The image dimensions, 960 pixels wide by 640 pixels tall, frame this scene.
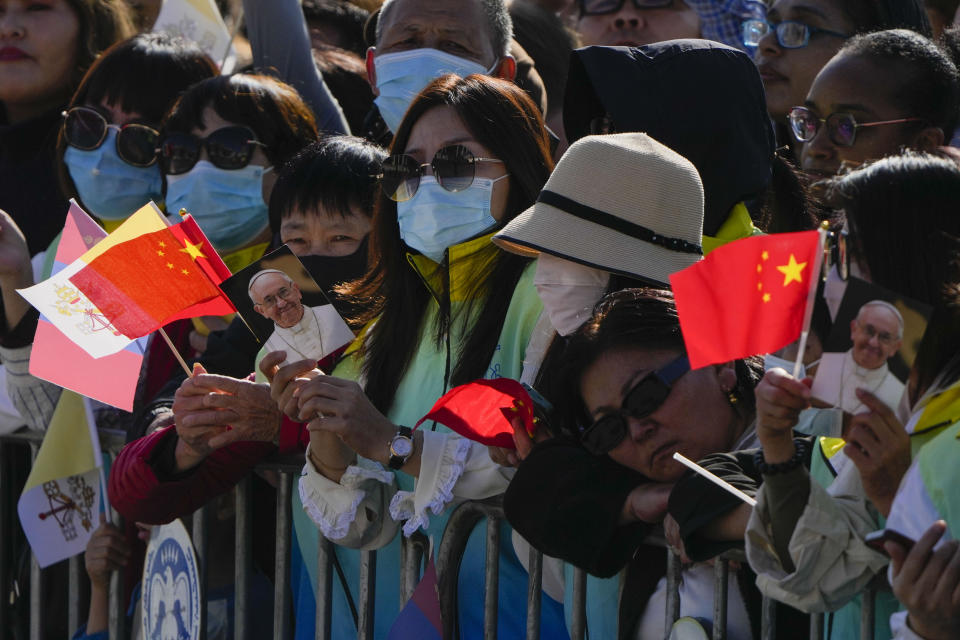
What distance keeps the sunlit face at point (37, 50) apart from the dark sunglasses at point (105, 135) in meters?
0.81

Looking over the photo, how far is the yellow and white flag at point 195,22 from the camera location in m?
6.41

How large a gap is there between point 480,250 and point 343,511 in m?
0.77

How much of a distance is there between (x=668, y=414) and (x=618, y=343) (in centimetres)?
19

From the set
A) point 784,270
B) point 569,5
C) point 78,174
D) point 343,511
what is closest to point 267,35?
point 78,174

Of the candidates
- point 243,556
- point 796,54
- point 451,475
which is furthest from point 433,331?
point 796,54

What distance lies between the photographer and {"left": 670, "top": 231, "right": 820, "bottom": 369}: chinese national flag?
2418mm

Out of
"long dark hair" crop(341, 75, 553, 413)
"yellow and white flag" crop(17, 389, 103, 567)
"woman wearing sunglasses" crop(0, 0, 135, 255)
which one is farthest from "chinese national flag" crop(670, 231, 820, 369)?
"woman wearing sunglasses" crop(0, 0, 135, 255)

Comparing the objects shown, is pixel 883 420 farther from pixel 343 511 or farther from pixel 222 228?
pixel 222 228

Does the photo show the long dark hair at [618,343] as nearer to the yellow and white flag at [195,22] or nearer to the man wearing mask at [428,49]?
the man wearing mask at [428,49]

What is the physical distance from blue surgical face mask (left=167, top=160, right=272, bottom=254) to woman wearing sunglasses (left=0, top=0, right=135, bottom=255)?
1.09 meters

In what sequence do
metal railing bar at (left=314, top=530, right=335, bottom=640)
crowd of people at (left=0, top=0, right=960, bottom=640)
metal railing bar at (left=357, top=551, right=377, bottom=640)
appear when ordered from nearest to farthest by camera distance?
1. crowd of people at (left=0, top=0, right=960, bottom=640)
2. metal railing bar at (left=357, top=551, right=377, bottom=640)
3. metal railing bar at (left=314, top=530, right=335, bottom=640)

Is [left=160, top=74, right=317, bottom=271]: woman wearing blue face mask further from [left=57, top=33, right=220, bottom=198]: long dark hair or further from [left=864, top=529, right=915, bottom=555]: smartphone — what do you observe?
[left=864, top=529, right=915, bottom=555]: smartphone

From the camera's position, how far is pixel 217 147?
193 inches

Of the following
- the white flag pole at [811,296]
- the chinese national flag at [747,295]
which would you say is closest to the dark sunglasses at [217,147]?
the chinese national flag at [747,295]
